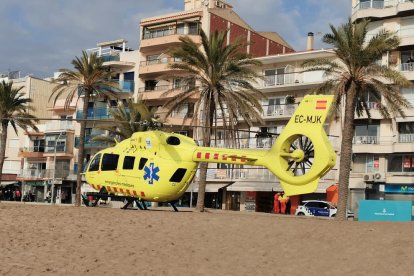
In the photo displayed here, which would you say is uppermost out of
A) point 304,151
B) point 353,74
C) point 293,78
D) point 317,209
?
point 293,78

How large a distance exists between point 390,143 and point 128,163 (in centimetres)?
2898

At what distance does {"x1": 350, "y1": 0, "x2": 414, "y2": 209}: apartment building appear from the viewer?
173 ft

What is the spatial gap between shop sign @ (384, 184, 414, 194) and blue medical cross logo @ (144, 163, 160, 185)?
28.5 meters

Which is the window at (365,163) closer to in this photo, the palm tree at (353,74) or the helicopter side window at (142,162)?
the palm tree at (353,74)

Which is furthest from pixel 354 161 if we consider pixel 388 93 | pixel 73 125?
pixel 73 125

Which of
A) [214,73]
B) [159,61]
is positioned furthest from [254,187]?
[159,61]

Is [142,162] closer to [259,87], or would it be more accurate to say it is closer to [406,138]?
[406,138]

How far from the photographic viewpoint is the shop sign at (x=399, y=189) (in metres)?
52.2

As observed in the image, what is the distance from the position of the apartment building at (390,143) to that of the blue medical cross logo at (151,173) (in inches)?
1054

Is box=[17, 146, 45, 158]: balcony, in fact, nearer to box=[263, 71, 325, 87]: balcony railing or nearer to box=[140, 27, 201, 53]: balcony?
box=[140, 27, 201, 53]: balcony

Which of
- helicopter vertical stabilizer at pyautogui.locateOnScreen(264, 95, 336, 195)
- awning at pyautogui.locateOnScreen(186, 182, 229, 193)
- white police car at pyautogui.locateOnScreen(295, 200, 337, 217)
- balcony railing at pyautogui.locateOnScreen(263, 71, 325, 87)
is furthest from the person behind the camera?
awning at pyautogui.locateOnScreen(186, 182, 229, 193)

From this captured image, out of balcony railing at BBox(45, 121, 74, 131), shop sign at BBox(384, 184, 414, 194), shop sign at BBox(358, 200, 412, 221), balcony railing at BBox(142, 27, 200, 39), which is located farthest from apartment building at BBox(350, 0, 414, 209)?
balcony railing at BBox(45, 121, 74, 131)

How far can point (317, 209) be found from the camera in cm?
4603

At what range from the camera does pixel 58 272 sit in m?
15.7
